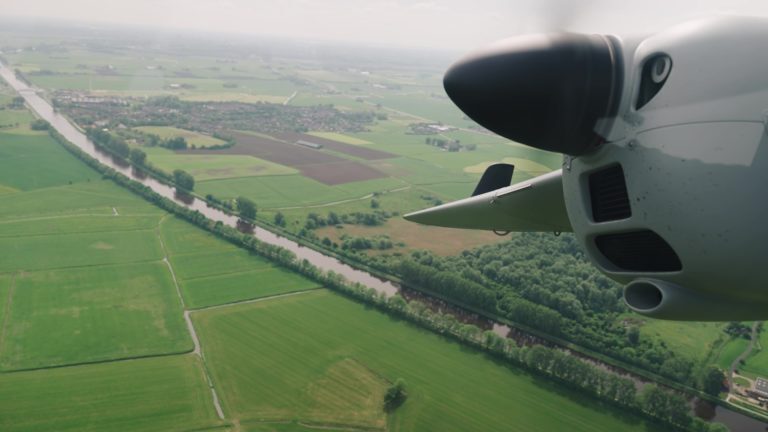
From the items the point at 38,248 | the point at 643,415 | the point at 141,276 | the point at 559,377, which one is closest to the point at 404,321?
the point at 559,377

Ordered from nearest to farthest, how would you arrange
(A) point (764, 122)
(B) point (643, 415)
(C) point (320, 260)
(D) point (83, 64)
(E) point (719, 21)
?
(A) point (764, 122) < (E) point (719, 21) < (B) point (643, 415) < (C) point (320, 260) < (D) point (83, 64)

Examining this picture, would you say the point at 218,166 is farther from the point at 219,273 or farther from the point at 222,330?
the point at 222,330

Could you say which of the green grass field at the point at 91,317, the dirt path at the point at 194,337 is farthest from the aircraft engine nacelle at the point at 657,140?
the green grass field at the point at 91,317

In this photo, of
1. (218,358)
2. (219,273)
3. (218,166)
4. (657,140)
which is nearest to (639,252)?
(657,140)

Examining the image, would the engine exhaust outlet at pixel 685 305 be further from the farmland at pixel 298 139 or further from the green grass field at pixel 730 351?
the green grass field at pixel 730 351

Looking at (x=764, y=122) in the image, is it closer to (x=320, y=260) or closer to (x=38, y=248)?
(x=320, y=260)
